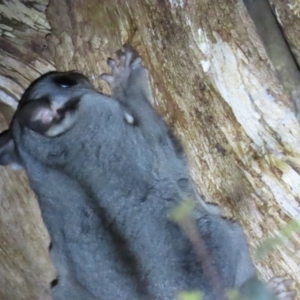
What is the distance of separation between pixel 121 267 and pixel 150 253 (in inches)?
5.6

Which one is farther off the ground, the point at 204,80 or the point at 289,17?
the point at 289,17

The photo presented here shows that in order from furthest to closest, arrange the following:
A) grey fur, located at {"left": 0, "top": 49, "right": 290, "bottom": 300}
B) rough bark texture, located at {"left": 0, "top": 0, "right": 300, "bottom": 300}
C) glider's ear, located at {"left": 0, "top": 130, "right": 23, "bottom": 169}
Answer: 1. glider's ear, located at {"left": 0, "top": 130, "right": 23, "bottom": 169}
2. rough bark texture, located at {"left": 0, "top": 0, "right": 300, "bottom": 300}
3. grey fur, located at {"left": 0, "top": 49, "right": 290, "bottom": 300}

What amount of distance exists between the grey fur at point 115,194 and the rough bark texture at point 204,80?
0.08 m

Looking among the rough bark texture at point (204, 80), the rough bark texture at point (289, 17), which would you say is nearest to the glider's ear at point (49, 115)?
the rough bark texture at point (204, 80)

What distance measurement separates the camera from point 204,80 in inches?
113

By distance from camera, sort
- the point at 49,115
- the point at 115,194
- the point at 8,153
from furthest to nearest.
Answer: the point at 8,153, the point at 49,115, the point at 115,194

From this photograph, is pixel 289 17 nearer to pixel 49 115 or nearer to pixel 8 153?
pixel 49 115

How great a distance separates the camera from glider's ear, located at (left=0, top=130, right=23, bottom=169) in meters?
3.07

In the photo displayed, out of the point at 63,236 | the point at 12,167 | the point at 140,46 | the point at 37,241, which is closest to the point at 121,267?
the point at 63,236

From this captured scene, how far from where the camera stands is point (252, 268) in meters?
2.97

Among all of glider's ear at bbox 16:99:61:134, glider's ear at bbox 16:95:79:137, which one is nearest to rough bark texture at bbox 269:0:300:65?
glider's ear at bbox 16:95:79:137

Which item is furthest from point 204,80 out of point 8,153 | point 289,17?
point 8,153

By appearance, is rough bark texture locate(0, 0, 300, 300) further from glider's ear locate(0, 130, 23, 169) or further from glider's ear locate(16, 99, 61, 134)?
glider's ear locate(16, 99, 61, 134)

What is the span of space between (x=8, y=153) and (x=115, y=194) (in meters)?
0.66
